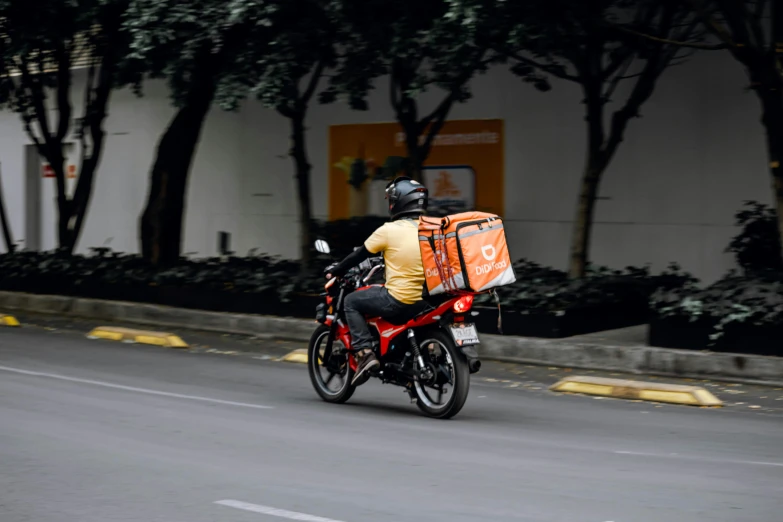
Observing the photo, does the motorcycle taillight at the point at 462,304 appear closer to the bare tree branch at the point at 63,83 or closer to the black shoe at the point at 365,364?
the black shoe at the point at 365,364

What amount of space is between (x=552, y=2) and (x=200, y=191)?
11.8 meters

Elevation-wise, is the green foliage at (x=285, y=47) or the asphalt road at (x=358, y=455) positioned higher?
the green foliage at (x=285, y=47)

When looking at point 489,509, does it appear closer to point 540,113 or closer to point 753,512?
point 753,512

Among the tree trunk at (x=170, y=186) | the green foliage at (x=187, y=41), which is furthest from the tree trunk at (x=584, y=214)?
the tree trunk at (x=170, y=186)

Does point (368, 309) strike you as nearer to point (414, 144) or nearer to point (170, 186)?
point (414, 144)

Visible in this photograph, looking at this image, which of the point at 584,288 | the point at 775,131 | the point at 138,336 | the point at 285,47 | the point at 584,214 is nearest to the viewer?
the point at 775,131

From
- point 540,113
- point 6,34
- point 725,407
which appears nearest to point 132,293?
point 6,34

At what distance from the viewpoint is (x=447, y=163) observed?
19297 mm

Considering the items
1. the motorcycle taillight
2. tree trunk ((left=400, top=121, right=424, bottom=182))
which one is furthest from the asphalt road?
tree trunk ((left=400, top=121, right=424, bottom=182))

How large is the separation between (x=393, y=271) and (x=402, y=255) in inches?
5.8

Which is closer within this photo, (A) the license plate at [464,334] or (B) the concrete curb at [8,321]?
(A) the license plate at [464,334]

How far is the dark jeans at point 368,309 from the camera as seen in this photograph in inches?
378

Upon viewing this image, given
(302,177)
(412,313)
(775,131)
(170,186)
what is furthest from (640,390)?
(170,186)

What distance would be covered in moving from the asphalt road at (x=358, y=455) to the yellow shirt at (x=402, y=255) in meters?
1.00
